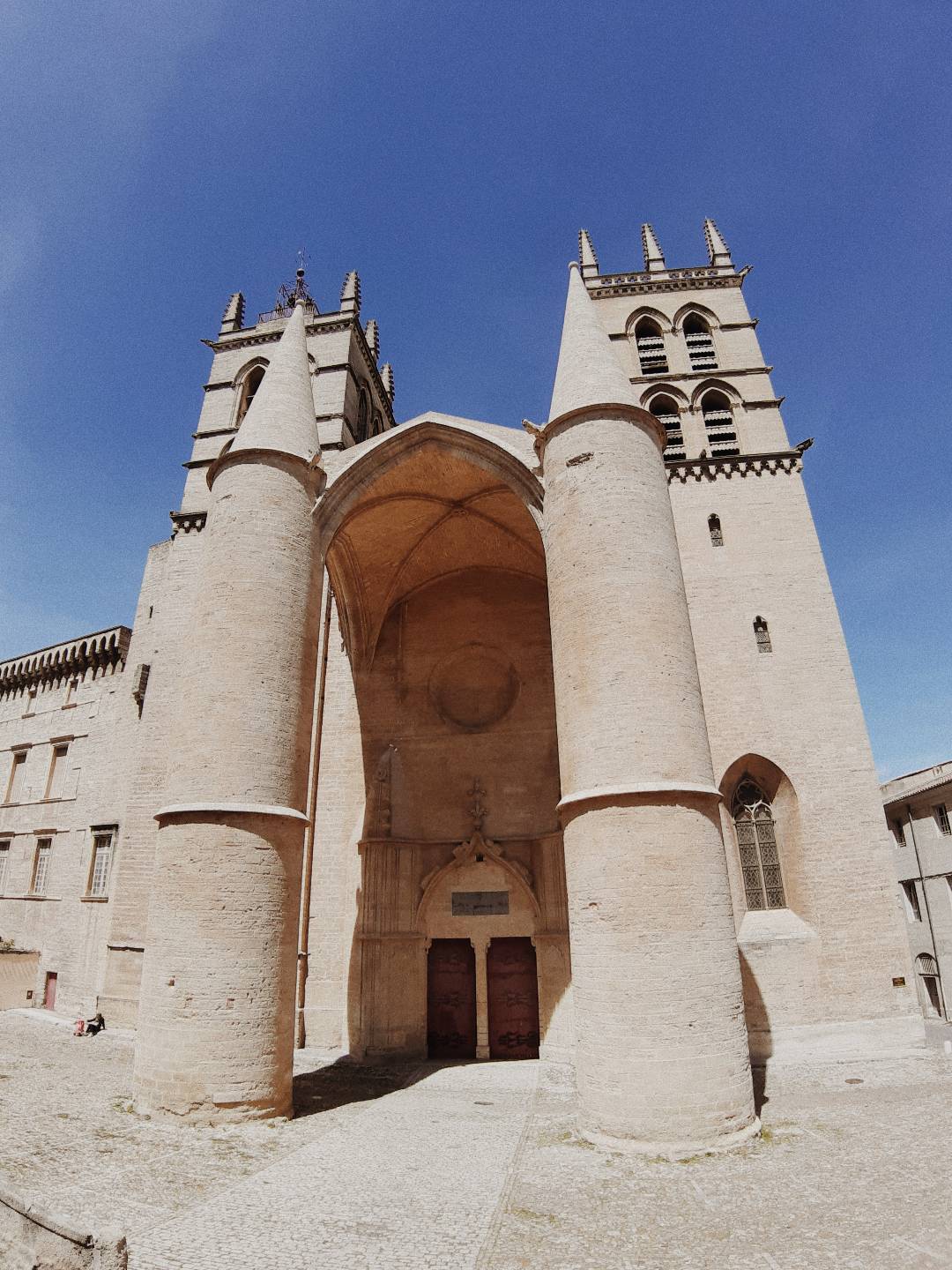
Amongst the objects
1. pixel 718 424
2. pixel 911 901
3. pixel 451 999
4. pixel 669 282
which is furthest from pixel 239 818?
pixel 911 901

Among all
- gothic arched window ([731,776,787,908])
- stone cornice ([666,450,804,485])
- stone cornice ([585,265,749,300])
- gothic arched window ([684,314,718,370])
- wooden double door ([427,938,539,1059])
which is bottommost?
wooden double door ([427,938,539,1059])

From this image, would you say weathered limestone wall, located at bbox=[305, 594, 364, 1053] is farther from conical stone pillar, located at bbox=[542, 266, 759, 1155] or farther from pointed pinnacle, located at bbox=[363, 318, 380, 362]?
pointed pinnacle, located at bbox=[363, 318, 380, 362]

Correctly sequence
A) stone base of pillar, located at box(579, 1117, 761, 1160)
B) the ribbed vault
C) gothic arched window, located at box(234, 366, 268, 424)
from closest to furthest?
stone base of pillar, located at box(579, 1117, 761, 1160)
the ribbed vault
gothic arched window, located at box(234, 366, 268, 424)

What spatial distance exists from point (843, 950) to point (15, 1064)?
1207cm

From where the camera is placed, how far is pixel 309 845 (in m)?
13.1

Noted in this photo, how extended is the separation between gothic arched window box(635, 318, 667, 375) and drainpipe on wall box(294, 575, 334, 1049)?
9557 mm

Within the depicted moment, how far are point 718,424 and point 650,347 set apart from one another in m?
3.31

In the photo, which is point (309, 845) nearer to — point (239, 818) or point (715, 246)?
point (239, 818)

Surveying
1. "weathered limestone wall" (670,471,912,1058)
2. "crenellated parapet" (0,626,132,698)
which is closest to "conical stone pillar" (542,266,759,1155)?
"weathered limestone wall" (670,471,912,1058)

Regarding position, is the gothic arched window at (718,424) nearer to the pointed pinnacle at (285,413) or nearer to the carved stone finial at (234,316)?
the pointed pinnacle at (285,413)

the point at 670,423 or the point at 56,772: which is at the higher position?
the point at 670,423

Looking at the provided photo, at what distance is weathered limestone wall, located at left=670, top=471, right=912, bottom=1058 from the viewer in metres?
10.6

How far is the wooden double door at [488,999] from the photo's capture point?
39.5 feet

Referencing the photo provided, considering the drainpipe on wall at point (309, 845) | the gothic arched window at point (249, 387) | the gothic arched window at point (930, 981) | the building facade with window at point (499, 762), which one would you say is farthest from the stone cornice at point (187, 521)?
the gothic arched window at point (930, 981)
